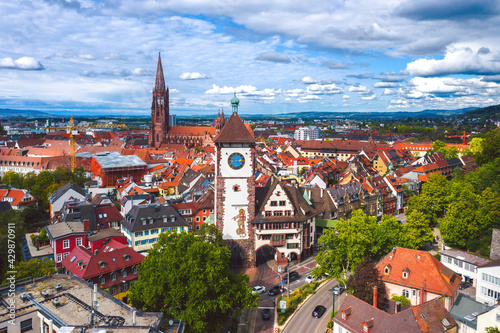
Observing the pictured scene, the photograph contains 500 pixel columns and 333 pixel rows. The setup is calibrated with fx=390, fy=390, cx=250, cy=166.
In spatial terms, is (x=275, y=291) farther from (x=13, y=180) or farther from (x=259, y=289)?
(x=13, y=180)

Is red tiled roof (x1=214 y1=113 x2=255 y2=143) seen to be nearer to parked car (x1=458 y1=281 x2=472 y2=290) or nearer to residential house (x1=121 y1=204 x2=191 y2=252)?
residential house (x1=121 y1=204 x2=191 y2=252)

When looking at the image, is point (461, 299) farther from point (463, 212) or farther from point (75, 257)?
point (75, 257)

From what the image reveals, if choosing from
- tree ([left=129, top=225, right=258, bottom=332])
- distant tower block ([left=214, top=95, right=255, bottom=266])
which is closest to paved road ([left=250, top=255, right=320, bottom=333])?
distant tower block ([left=214, top=95, right=255, bottom=266])

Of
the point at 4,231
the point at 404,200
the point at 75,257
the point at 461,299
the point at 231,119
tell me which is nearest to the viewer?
the point at 461,299

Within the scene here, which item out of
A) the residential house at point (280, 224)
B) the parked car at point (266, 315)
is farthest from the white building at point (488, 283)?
the parked car at point (266, 315)

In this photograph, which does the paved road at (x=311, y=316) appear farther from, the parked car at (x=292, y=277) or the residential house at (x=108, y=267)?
the residential house at (x=108, y=267)

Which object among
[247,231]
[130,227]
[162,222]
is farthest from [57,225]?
[247,231]
